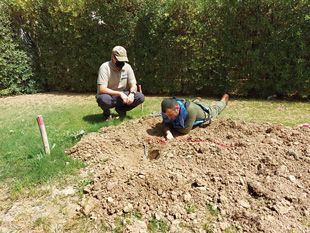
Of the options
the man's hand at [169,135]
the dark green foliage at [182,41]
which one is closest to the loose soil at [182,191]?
the man's hand at [169,135]

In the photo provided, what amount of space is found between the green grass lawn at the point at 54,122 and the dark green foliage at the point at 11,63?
2.33ft

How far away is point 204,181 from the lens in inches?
109

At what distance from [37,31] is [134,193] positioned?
31.2 feet

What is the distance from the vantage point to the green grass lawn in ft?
10.4

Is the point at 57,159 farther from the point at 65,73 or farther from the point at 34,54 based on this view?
the point at 34,54

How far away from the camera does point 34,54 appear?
376 inches

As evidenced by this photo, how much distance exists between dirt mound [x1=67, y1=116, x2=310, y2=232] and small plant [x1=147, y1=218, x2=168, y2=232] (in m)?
0.04

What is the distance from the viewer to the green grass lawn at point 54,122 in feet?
10.4

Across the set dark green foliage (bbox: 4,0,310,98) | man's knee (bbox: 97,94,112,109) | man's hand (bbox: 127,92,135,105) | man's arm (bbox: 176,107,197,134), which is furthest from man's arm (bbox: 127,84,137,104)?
dark green foliage (bbox: 4,0,310,98)

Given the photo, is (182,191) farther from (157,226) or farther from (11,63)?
(11,63)

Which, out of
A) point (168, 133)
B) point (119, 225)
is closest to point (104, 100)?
point (168, 133)

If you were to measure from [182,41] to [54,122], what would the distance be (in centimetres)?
510

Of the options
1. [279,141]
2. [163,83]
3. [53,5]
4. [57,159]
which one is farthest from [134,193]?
[53,5]

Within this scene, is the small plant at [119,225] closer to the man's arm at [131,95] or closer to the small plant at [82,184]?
the small plant at [82,184]
